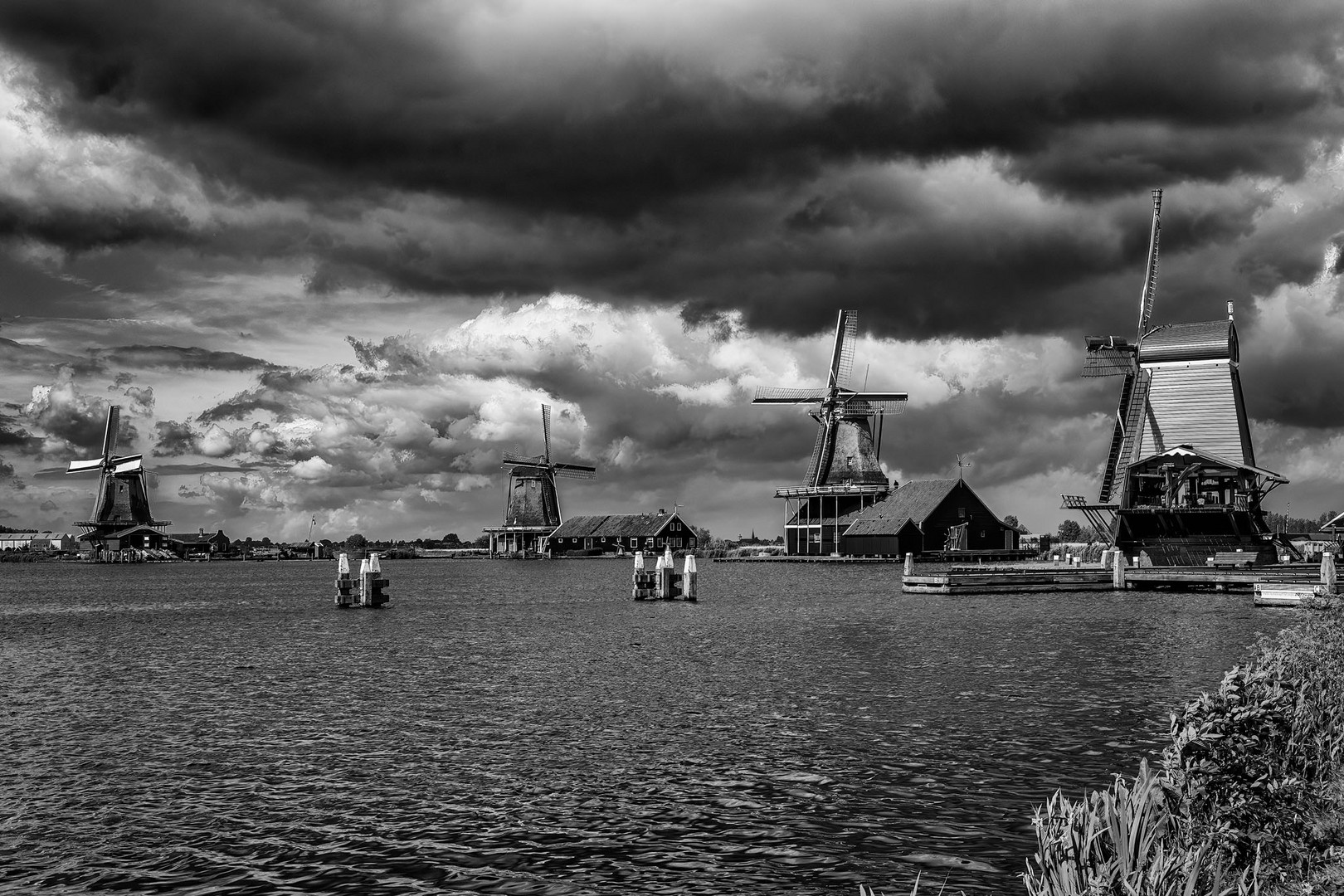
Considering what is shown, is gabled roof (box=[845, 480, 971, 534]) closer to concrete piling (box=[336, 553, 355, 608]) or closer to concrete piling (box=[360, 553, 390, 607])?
concrete piling (box=[360, 553, 390, 607])

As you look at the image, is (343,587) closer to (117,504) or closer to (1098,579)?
(1098,579)

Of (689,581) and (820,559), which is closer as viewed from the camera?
(689,581)

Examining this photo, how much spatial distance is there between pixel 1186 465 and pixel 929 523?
37351 mm

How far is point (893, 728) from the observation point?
19344 mm

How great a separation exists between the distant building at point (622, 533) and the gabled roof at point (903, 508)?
150ft

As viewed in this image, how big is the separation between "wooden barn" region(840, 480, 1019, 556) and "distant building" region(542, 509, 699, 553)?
155ft

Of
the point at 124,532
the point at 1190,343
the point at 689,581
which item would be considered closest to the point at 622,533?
the point at 124,532

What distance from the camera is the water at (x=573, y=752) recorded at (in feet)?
39.7

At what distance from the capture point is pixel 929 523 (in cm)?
10844

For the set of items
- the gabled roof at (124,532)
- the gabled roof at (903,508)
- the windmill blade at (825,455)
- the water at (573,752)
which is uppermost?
the windmill blade at (825,455)

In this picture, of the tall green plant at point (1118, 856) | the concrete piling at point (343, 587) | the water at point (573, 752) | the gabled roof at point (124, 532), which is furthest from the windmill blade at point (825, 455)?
the tall green plant at point (1118, 856)

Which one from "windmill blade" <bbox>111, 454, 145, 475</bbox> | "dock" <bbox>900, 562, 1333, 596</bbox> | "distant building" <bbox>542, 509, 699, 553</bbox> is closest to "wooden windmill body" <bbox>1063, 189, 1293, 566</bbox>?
"dock" <bbox>900, 562, 1333, 596</bbox>

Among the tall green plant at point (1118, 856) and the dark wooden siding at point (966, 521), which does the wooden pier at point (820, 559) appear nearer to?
the dark wooden siding at point (966, 521)

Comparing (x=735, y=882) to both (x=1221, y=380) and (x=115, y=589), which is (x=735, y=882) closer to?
(x=1221, y=380)
